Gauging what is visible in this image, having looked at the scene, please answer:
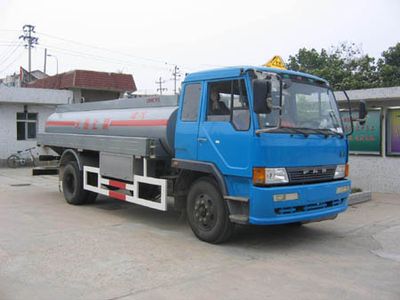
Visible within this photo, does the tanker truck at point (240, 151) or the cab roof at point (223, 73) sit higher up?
Result: the cab roof at point (223, 73)

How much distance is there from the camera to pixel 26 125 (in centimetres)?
2264

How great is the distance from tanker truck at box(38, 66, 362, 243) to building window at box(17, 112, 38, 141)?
49.8 ft

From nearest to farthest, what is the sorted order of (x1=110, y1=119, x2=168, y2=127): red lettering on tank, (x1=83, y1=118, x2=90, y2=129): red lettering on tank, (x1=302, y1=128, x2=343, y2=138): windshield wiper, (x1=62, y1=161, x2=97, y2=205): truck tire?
(x1=302, y1=128, x2=343, y2=138): windshield wiper → (x1=110, y1=119, x2=168, y2=127): red lettering on tank → (x1=83, y1=118, x2=90, y2=129): red lettering on tank → (x1=62, y1=161, x2=97, y2=205): truck tire

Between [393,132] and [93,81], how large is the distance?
1847 centimetres

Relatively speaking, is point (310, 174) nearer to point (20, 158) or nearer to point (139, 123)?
point (139, 123)

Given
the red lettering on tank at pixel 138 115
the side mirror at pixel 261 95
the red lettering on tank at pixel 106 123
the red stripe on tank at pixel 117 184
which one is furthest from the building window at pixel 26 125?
the side mirror at pixel 261 95

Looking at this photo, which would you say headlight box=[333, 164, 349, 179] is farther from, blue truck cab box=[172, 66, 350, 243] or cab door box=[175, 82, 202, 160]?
cab door box=[175, 82, 202, 160]

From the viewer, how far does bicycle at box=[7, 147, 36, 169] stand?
70.1ft

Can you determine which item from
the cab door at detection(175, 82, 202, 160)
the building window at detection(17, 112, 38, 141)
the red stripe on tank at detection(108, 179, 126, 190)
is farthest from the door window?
the building window at detection(17, 112, 38, 141)

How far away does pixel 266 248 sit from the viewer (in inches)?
276

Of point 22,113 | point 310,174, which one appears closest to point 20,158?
point 22,113

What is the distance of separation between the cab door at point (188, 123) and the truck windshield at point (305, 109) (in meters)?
1.30

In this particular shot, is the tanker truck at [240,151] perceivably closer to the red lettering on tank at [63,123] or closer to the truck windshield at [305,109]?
the truck windshield at [305,109]

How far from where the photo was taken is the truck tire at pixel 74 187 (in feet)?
35.4
